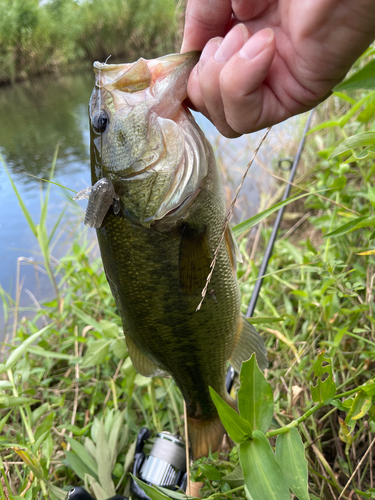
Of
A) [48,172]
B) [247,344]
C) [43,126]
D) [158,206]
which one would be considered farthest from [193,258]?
[43,126]

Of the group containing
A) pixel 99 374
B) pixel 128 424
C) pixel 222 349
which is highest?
pixel 222 349

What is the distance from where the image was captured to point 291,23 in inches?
38.1

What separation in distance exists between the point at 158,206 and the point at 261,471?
2.98 ft

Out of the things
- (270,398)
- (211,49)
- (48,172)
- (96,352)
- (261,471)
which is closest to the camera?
(261,471)

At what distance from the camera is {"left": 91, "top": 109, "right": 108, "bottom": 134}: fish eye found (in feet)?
4.58

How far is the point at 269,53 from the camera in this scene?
3.16 feet

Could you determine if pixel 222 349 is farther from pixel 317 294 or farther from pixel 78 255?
pixel 78 255

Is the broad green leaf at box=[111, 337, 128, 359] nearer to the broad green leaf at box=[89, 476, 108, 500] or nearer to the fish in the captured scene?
the fish

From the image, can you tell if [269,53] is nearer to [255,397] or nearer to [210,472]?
[255,397]

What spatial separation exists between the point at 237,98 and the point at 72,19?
22.9 meters

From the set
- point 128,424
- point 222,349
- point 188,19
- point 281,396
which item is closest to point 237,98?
point 188,19

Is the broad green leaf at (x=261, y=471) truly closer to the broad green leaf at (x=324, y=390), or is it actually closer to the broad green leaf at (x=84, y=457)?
the broad green leaf at (x=324, y=390)

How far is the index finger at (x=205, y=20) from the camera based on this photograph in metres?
1.21

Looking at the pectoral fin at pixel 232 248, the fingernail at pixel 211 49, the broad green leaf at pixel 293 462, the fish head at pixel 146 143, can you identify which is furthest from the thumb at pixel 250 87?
the broad green leaf at pixel 293 462
